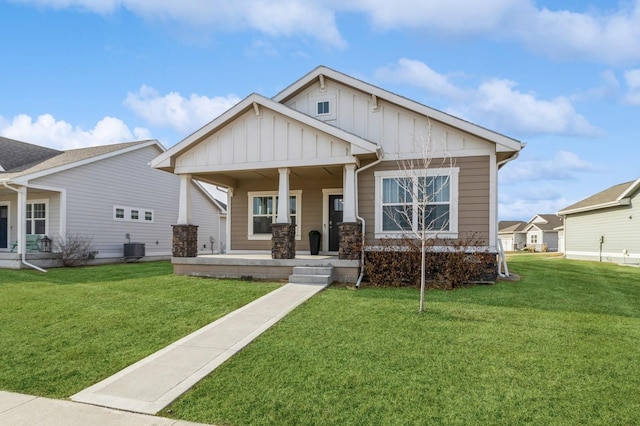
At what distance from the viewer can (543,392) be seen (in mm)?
3686

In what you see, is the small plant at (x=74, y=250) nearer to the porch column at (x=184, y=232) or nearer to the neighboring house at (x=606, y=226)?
the porch column at (x=184, y=232)

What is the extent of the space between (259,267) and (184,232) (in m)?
2.68

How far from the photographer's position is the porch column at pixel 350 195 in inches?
393

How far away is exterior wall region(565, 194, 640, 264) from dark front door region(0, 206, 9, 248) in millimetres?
28961

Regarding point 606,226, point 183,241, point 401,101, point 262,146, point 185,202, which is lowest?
point 183,241

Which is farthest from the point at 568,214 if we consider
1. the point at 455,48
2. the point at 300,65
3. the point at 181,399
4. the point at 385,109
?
the point at 181,399

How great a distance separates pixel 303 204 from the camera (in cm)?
1303

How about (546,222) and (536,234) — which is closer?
(546,222)

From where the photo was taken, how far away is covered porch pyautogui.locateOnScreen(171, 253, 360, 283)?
970 centimetres

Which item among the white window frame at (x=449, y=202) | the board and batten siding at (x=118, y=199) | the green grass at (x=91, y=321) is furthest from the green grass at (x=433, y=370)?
the board and batten siding at (x=118, y=199)

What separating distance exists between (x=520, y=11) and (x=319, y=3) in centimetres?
564

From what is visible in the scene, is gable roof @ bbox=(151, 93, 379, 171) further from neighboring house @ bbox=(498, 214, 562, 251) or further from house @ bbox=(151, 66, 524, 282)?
neighboring house @ bbox=(498, 214, 562, 251)

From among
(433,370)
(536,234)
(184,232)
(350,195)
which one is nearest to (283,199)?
(350,195)

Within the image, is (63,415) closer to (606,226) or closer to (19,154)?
(19,154)
